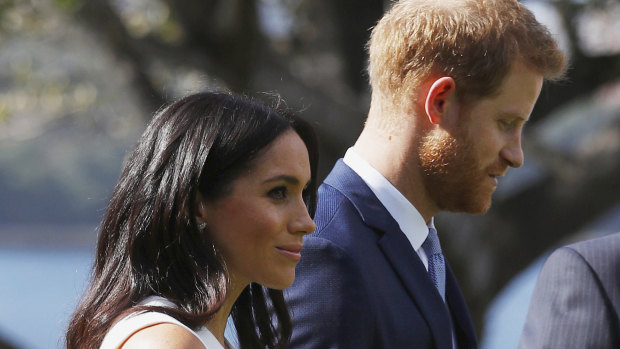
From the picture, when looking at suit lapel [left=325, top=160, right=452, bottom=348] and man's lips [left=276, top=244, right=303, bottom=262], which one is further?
suit lapel [left=325, top=160, right=452, bottom=348]

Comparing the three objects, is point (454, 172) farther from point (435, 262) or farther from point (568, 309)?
point (568, 309)

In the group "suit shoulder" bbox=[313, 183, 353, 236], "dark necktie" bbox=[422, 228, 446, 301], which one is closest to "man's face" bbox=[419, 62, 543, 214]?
"dark necktie" bbox=[422, 228, 446, 301]

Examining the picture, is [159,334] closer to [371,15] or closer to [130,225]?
[130,225]

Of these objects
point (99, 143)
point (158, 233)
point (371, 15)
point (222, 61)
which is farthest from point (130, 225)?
point (99, 143)

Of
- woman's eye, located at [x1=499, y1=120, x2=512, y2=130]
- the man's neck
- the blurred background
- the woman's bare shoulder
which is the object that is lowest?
the blurred background

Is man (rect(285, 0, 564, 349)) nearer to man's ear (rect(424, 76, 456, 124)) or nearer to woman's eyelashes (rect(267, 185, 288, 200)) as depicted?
man's ear (rect(424, 76, 456, 124))

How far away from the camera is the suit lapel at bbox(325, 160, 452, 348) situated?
254 centimetres

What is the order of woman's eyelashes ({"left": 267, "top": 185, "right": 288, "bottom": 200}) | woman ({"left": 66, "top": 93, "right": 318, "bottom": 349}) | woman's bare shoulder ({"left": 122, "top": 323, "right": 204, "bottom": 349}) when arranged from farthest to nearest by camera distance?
woman's eyelashes ({"left": 267, "top": 185, "right": 288, "bottom": 200}) → woman ({"left": 66, "top": 93, "right": 318, "bottom": 349}) → woman's bare shoulder ({"left": 122, "top": 323, "right": 204, "bottom": 349})

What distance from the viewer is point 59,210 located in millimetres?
18344

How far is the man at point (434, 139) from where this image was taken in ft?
8.54

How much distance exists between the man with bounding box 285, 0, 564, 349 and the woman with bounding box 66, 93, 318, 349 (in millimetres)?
344

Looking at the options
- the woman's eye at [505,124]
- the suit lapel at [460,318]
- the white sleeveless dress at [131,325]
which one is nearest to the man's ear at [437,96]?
the woman's eye at [505,124]

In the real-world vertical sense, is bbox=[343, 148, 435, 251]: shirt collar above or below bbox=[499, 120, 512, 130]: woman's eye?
below

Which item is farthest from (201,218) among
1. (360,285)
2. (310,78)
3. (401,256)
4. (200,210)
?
(310,78)
